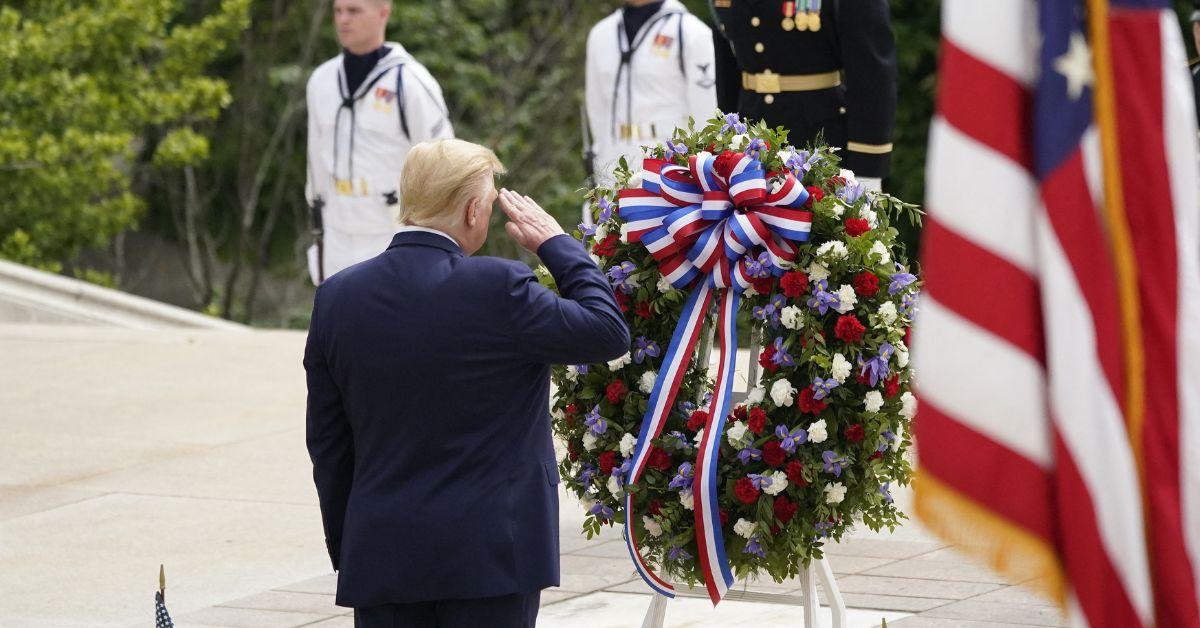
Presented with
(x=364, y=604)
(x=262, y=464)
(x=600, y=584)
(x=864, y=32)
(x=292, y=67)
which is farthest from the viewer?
(x=292, y=67)

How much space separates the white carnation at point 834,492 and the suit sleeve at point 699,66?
17.7ft

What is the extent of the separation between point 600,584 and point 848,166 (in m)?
2.13

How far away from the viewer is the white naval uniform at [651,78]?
31.6 feet

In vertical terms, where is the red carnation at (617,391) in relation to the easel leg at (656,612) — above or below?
above

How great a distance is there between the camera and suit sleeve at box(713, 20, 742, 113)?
736cm

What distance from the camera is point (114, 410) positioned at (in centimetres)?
867

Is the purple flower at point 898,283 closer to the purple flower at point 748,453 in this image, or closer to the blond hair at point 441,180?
the purple flower at point 748,453

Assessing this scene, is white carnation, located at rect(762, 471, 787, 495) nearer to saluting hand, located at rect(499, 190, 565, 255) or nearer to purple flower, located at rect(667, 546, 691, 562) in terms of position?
purple flower, located at rect(667, 546, 691, 562)

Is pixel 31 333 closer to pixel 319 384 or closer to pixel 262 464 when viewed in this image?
pixel 262 464

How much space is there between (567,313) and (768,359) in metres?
0.84

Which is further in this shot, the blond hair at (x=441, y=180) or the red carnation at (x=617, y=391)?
the red carnation at (x=617, y=391)

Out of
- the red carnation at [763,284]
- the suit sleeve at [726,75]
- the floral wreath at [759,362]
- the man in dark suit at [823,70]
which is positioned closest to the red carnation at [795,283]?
the floral wreath at [759,362]

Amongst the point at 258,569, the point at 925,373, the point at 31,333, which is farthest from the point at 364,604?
the point at 31,333

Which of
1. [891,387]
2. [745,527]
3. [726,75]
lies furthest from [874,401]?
[726,75]
